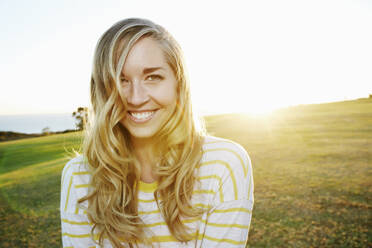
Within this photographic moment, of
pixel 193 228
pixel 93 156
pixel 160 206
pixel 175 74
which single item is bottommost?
pixel 193 228

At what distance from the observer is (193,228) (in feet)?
6.51

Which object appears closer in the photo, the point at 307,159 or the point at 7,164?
the point at 307,159

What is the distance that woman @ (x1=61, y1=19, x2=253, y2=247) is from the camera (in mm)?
1843

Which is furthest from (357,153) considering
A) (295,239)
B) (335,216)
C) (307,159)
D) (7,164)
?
(7,164)

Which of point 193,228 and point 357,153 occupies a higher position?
point 193,228

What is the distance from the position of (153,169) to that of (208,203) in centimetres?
53

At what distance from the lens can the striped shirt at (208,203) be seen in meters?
1.84

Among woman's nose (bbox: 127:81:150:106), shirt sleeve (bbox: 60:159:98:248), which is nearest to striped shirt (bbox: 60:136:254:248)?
shirt sleeve (bbox: 60:159:98:248)

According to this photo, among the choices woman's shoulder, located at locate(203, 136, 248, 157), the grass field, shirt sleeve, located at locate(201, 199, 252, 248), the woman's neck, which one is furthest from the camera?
the grass field

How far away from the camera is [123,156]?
217 cm

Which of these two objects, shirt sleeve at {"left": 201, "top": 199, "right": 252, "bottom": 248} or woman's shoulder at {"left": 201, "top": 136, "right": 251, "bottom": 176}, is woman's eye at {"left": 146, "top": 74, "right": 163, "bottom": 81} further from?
shirt sleeve at {"left": 201, "top": 199, "right": 252, "bottom": 248}

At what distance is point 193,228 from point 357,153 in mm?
9187

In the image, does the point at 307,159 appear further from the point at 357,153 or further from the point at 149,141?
the point at 149,141

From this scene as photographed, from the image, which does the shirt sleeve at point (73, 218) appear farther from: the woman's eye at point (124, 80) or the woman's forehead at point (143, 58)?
the woman's forehead at point (143, 58)
